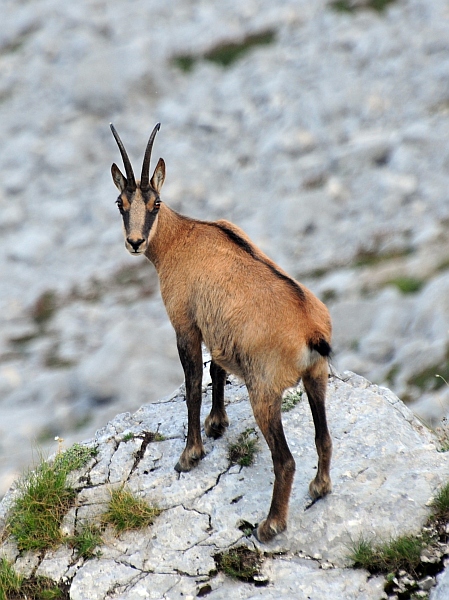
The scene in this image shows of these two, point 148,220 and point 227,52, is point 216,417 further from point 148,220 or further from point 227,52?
point 227,52

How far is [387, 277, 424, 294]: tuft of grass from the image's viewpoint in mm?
25344

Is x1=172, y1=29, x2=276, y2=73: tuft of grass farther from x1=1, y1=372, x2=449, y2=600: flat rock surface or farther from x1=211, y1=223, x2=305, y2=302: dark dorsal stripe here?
x1=1, y1=372, x2=449, y2=600: flat rock surface

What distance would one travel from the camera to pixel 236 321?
30.2 ft

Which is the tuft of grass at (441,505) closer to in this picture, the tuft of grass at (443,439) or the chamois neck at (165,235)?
the tuft of grass at (443,439)

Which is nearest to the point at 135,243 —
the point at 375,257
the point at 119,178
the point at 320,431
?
the point at 119,178

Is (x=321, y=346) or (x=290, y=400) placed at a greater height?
(x=321, y=346)

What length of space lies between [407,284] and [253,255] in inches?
663

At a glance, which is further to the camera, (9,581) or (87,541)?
(87,541)

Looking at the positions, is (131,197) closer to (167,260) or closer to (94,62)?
(167,260)

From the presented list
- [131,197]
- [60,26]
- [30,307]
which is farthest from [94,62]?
[131,197]

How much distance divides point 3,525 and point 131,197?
14.3 feet

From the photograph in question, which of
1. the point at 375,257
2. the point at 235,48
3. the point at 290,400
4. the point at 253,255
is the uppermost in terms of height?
the point at 235,48

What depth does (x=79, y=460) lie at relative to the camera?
33.5ft

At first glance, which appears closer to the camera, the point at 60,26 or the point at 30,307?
the point at 30,307
